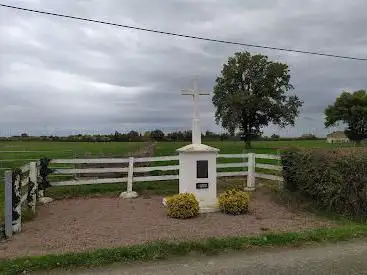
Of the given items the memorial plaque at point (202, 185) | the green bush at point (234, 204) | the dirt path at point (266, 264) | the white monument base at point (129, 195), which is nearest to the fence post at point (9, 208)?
the dirt path at point (266, 264)

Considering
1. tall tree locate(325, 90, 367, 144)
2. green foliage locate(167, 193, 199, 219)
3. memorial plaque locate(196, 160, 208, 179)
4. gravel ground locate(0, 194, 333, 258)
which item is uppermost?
tall tree locate(325, 90, 367, 144)

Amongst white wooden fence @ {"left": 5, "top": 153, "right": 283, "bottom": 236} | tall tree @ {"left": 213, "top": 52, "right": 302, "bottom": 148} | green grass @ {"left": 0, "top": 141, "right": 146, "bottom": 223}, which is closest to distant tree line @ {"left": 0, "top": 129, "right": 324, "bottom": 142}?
tall tree @ {"left": 213, "top": 52, "right": 302, "bottom": 148}

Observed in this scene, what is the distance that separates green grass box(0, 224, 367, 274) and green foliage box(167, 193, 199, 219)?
2.39 m

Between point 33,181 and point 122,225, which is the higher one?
point 33,181

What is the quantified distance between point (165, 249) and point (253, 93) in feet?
147

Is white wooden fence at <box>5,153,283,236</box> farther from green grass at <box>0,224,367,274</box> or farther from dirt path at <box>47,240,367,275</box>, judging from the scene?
dirt path at <box>47,240,367,275</box>

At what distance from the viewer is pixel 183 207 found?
9820mm

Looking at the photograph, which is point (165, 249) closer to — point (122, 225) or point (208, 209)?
point (122, 225)

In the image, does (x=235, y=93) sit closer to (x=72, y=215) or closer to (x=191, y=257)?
(x=72, y=215)

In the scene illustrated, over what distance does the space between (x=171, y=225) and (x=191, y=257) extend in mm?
2357

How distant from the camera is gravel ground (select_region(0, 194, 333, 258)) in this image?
7512 mm

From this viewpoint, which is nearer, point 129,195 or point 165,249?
point 165,249

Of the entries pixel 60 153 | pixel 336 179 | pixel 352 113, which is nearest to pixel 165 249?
pixel 336 179

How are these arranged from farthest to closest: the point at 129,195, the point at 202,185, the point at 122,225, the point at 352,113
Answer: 1. the point at 352,113
2. the point at 129,195
3. the point at 202,185
4. the point at 122,225
